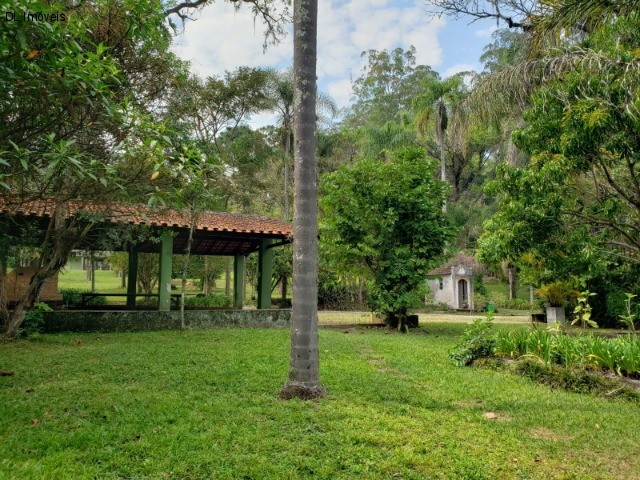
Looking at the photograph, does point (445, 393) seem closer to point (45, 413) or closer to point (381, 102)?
point (45, 413)

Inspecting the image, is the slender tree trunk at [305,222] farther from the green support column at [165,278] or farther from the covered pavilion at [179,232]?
the green support column at [165,278]

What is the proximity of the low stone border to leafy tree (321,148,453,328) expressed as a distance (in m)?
2.84

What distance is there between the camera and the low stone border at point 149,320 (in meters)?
10.2

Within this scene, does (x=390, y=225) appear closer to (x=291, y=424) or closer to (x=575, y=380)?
(x=575, y=380)

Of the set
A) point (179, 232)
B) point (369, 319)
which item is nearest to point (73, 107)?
point (179, 232)

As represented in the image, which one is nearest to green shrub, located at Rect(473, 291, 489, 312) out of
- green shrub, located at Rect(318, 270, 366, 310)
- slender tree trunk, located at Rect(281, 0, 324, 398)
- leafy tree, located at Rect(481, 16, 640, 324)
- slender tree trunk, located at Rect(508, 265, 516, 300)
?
slender tree trunk, located at Rect(508, 265, 516, 300)

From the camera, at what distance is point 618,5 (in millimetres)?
5355

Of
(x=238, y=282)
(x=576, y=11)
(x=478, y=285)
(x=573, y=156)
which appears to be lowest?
(x=478, y=285)

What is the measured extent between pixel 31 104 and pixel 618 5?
7.00 meters

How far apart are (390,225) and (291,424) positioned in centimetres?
957

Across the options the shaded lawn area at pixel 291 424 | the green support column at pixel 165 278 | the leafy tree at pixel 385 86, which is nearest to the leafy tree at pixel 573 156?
the shaded lawn area at pixel 291 424

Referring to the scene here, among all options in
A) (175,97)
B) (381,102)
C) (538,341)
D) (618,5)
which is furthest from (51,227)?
(381,102)

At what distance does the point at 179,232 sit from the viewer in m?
12.7

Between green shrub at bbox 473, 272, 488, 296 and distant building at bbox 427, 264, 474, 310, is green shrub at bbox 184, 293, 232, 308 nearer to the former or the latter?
distant building at bbox 427, 264, 474, 310
